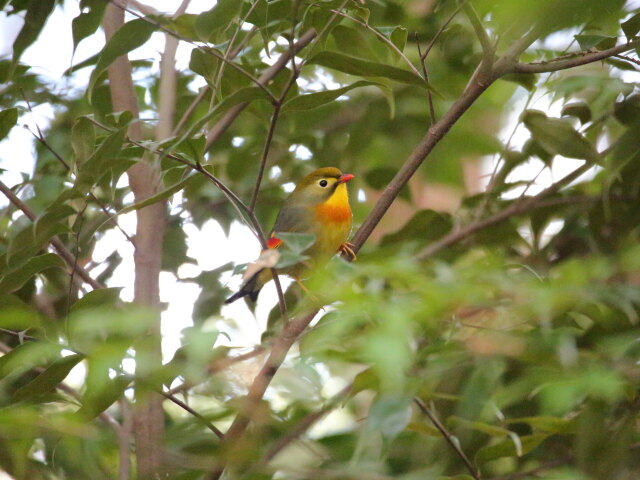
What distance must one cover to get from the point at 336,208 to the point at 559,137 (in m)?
1.49

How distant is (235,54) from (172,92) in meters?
0.36

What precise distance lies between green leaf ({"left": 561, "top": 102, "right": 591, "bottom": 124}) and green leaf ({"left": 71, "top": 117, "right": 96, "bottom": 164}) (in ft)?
5.24

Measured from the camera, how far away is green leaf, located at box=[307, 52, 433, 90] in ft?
5.60

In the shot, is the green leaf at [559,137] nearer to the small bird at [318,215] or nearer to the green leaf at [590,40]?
the green leaf at [590,40]

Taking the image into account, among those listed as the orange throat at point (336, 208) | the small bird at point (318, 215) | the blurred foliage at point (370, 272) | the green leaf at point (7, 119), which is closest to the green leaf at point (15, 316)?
the blurred foliage at point (370, 272)

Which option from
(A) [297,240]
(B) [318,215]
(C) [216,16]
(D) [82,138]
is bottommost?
(A) [297,240]

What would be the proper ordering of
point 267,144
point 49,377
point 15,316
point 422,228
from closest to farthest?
point 15,316 → point 267,144 → point 49,377 → point 422,228

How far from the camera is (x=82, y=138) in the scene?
6.11ft

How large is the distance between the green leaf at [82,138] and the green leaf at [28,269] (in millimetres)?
298

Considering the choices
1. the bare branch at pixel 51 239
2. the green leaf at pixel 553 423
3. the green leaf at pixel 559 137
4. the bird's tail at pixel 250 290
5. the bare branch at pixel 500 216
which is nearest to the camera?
the green leaf at pixel 553 423

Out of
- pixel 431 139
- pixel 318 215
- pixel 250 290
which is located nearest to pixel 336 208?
pixel 318 215

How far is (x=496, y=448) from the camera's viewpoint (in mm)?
1897

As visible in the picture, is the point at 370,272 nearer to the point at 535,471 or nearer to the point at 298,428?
the point at 298,428

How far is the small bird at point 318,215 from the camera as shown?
11.8ft
